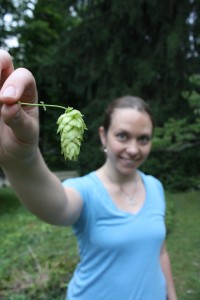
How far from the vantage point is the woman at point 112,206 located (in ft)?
4.98

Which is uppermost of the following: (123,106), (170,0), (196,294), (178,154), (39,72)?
(170,0)

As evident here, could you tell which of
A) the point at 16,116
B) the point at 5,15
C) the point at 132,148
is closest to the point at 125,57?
the point at 5,15

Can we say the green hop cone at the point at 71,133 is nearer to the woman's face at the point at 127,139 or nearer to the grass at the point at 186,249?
the woman's face at the point at 127,139

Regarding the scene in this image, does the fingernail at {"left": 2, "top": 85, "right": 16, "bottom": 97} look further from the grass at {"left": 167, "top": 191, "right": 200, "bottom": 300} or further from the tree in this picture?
the tree

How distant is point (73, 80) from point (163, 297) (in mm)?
13017

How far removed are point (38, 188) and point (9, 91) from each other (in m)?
0.64

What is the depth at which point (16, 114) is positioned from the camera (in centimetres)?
104

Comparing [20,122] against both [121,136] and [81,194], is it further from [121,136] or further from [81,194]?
[121,136]

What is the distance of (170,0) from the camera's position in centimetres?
1170

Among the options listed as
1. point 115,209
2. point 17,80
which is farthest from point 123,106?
point 17,80

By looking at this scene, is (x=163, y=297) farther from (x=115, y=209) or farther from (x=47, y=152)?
(x=47, y=152)

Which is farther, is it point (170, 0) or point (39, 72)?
point (39, 72)

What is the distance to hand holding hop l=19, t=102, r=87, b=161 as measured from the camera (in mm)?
932

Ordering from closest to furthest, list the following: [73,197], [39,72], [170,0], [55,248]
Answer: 1. [73,197]
2. [55,248]
3. [170,0]
4. [39,72]
